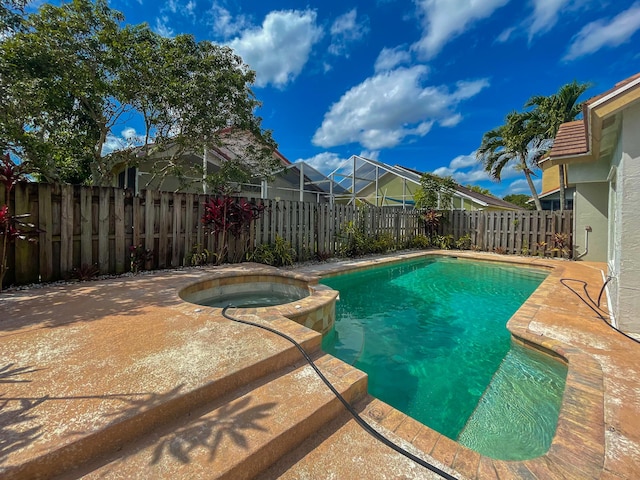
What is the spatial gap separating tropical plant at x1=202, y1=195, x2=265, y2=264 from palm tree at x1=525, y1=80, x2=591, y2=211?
17.0 m

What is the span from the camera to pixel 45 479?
1325 mm

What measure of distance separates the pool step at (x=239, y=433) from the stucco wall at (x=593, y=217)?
10.7 meters

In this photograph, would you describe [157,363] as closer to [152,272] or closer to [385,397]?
[385,397]

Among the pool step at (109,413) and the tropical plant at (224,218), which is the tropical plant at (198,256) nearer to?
the tropical plant at (224,218)

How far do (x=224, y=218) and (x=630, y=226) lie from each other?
6981 mm

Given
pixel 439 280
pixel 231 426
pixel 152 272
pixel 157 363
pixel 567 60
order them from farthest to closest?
1. pixel 567 60
2. pixel 439 280
3. pixel 152 272
4. pixel 157 363
5. pixel 231 426

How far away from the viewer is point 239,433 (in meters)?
1.61

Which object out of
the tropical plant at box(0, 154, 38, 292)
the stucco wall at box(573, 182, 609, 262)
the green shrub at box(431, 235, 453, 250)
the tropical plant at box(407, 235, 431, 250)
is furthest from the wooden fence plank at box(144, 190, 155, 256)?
the stucco wall at box(573, 182, 609, 262)

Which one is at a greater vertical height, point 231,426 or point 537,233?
point 537,233

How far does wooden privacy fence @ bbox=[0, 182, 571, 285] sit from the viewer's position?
15.1 ft

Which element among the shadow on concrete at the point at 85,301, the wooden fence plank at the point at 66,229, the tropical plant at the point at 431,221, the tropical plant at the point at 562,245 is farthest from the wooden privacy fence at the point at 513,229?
the wooden fence plank at the point at 66,229

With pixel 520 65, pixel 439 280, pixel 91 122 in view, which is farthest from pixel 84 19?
pixel 520 65

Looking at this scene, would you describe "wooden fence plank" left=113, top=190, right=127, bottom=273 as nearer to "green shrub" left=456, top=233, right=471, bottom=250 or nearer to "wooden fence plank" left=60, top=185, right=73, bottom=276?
"wooden fence plank" left=60, top=185, right=73, bottom=276

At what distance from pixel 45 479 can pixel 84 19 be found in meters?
10.2
